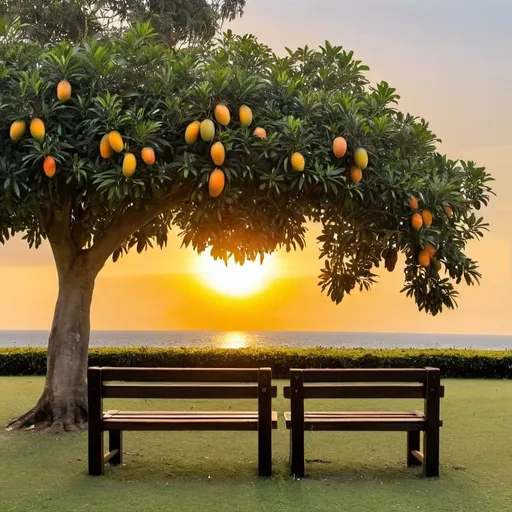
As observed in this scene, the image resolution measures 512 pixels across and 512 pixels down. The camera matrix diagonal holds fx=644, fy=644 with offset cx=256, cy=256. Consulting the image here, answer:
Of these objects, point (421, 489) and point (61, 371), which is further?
point (61, 371)

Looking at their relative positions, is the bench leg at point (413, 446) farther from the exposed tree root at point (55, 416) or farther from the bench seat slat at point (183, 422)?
the exposed tree root at point (55, 416)

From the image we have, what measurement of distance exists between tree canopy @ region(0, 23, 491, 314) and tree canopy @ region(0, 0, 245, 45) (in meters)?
7.26

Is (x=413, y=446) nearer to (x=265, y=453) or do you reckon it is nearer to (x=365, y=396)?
(x=365, y=396)

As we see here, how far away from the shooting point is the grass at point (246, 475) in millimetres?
5086

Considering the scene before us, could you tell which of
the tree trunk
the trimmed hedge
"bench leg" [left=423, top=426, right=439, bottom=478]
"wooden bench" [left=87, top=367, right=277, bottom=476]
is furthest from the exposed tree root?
the trimmed hedge

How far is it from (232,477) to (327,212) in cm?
312

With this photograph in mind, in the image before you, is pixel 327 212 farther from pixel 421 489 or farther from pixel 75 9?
pixel 75 9

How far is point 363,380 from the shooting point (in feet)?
19.0

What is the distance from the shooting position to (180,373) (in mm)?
5711

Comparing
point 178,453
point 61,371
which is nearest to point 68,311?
point 61,371

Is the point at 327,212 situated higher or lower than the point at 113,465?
higher

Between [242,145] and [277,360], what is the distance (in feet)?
29.6

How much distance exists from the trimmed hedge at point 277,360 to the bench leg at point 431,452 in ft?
28.4

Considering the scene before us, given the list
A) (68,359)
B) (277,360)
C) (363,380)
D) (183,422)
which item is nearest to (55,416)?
(68,359)
